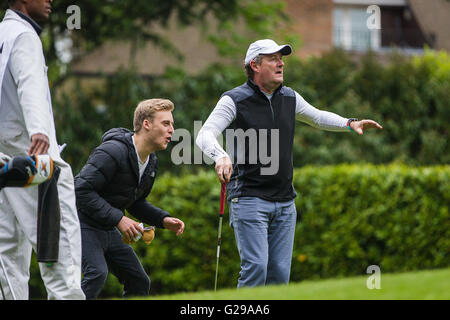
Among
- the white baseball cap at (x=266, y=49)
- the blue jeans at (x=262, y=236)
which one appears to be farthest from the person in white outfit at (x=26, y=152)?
the white baseball cap at (x=266, y=49)

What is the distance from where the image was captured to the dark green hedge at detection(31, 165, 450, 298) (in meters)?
10.1

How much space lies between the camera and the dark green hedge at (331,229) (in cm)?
1010

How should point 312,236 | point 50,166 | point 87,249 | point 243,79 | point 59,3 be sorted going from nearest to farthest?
point 50,166, point 87,249, point 312,236, point 59,3, point 243,79

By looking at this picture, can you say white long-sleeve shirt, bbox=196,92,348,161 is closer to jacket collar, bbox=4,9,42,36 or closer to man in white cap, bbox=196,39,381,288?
man in white cap, bbox=196,39,381,288

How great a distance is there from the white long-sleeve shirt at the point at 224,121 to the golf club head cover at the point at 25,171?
150 centimetres

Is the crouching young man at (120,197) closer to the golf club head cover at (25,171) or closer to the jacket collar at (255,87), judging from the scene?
the jacket collar at (255,87)

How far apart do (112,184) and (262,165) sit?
110 centimetres

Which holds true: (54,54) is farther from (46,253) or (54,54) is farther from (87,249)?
(46,253)

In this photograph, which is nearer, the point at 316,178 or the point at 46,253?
the point at 46,253

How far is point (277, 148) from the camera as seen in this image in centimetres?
509

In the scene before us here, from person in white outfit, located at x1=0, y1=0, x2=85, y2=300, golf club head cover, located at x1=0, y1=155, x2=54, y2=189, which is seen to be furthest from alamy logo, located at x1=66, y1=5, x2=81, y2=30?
golf club head cover, located at x1=0, y1=155, x2=54, y2=189

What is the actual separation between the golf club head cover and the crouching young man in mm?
1258

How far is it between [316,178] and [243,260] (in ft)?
18.2
